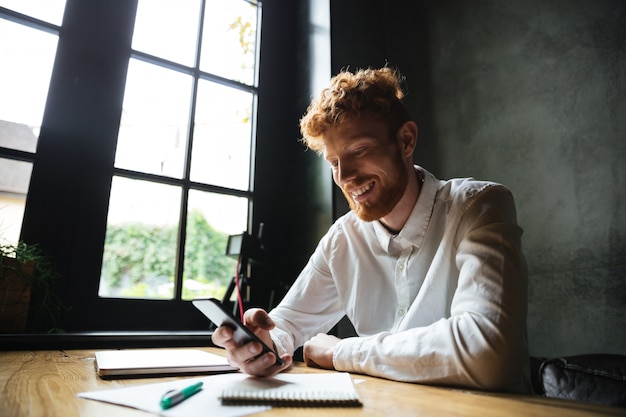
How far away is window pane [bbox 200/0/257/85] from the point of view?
7.26 feet

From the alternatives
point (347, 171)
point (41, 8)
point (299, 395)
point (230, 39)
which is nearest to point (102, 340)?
point (347, 171)

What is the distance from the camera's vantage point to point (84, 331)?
156 cm

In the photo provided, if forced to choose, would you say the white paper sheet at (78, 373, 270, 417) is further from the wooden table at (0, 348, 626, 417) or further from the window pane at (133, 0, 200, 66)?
the window pane at (133, 0, 200, 66)

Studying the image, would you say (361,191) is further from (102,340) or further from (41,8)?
(41,8)

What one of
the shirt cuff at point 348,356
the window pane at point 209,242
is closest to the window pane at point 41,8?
the window pane at point 209,242

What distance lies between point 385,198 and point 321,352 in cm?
50

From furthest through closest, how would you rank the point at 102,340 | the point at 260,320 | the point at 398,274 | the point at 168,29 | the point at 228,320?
1. the point at 168,29
2. the point at 102,340
3. the point at 398,274
4. the point at 260,320
5. the point at 228,320

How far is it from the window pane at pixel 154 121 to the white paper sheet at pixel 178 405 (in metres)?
1.36

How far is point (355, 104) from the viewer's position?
1268 mm

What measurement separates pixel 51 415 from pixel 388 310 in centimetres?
93

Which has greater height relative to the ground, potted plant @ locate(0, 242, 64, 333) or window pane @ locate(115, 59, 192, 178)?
window pane @ locate(115, 59, 192, 178)

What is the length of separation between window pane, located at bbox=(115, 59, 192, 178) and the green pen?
4.69 ft

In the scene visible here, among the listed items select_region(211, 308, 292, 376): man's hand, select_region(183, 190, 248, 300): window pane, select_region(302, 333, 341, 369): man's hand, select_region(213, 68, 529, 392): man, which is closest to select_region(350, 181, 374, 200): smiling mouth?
select_region(213, 68, 529, 392): man

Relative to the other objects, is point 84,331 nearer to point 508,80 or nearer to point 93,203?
point 93,203
